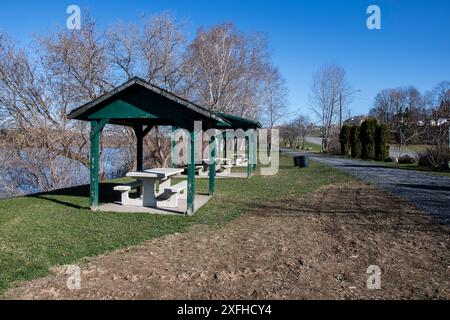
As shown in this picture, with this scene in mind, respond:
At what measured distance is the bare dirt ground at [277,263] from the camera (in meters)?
3.74

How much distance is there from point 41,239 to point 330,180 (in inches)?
443

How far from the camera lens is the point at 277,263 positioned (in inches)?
184

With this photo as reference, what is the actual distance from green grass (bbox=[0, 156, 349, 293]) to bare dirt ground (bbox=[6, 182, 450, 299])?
359 mm

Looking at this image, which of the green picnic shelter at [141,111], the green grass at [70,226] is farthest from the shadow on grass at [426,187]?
the green picnic shelter at [141,111]

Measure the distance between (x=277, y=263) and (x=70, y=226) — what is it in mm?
3868

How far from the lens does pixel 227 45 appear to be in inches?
1012

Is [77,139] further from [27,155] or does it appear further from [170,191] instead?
[170,191]

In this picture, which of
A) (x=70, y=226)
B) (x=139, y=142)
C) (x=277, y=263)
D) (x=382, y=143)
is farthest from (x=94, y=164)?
(x=382, y=143)

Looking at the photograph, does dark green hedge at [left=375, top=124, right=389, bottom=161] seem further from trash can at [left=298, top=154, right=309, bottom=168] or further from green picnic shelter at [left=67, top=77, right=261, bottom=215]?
green picnic shelter at [left=67, top=77, right=261, bottom=215]

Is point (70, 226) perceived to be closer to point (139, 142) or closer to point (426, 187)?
point (139, 142)

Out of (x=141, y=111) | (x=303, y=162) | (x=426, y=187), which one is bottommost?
(x=426, y=187)

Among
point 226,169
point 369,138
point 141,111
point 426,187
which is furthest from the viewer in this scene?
point 369,138

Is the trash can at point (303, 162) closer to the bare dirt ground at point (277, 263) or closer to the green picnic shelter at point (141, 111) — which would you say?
the bare dirt ground at point (277, 263)
